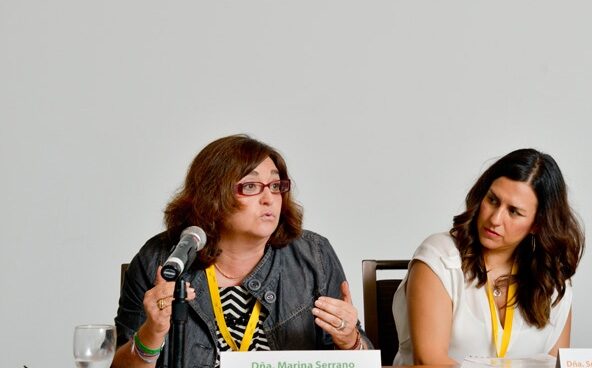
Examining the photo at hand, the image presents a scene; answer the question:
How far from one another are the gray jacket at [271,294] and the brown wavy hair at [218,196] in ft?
0.16

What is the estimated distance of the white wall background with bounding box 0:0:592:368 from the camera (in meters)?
3.32

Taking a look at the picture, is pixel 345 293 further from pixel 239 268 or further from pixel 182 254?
pixel 182 254

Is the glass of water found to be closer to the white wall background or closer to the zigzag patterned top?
the zigzag patterned top

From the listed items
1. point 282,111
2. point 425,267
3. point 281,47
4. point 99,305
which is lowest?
point 99,305

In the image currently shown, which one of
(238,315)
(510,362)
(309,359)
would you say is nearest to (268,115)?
(238,315)

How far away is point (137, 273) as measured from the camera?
2090 millimetres

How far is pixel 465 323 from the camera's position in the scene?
2.33 metres

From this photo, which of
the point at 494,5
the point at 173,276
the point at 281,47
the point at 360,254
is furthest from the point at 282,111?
the point at 173,276

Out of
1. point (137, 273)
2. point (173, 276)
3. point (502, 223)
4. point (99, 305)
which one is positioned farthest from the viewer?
point (99, 305)

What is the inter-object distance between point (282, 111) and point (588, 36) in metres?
1.33

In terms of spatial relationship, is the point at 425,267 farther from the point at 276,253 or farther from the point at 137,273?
the point at 137,273

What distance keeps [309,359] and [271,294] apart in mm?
558

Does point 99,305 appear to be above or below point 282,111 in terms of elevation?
below

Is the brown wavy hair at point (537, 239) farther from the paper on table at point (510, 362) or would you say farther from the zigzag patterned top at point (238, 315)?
the zigzag patterned top at point (238, 315)
